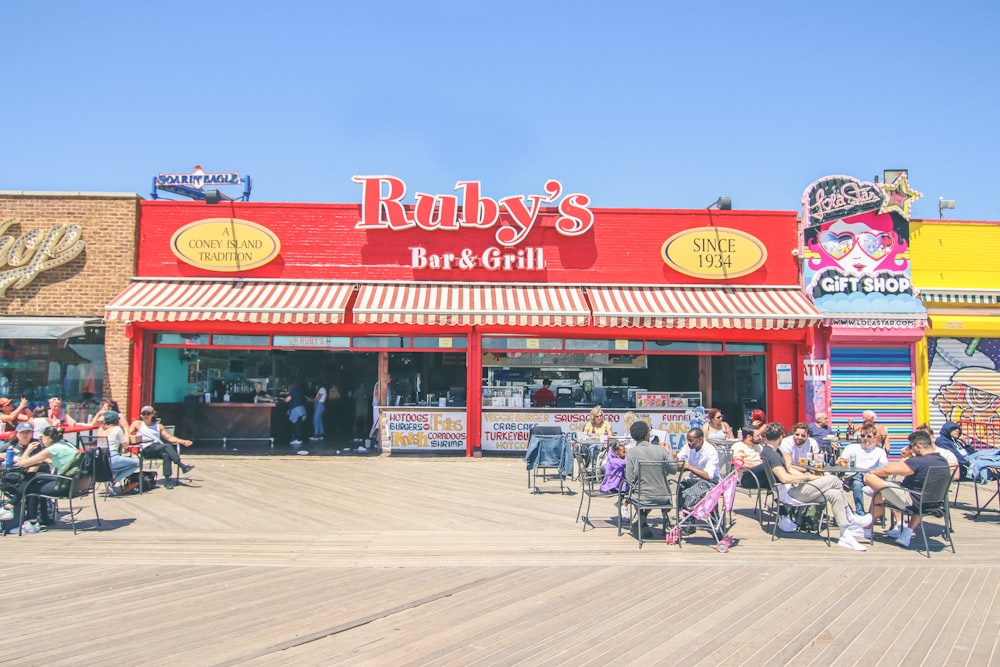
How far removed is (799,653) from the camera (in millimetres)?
4699

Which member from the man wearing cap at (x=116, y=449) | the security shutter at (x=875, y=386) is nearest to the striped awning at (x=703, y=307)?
the security shutter at (x=875, y=386)

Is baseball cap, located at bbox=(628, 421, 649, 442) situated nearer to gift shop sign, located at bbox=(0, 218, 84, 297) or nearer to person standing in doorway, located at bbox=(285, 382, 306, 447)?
person standing in doorway, located at bbox=(285, 382, 306, 447)

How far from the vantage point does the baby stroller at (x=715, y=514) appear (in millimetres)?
7461

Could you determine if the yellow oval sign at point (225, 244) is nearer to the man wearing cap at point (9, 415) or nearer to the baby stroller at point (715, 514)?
the man wearing cap at point (9, 415)

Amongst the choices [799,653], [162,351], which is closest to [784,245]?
[799,653]

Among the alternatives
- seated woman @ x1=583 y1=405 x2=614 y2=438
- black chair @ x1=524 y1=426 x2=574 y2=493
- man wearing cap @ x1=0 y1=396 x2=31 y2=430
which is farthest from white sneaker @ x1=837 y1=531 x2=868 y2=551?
man wearing cap @ x1=0 y1=396 x2=31 y2=430

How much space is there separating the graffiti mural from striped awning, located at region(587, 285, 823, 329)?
121 inches

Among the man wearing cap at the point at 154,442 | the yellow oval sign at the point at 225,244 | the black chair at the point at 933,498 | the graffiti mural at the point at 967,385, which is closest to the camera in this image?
the black chair at the point at 933,498

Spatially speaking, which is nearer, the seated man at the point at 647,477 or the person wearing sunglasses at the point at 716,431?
the seated man at the point at 647,477

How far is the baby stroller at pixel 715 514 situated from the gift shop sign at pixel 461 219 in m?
8.49

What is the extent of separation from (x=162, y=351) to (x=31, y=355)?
2.61 metres

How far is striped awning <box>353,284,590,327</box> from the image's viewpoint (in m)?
13.8

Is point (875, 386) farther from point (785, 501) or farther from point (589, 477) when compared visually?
point (589, 477)

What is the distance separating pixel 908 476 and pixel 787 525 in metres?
1.39
